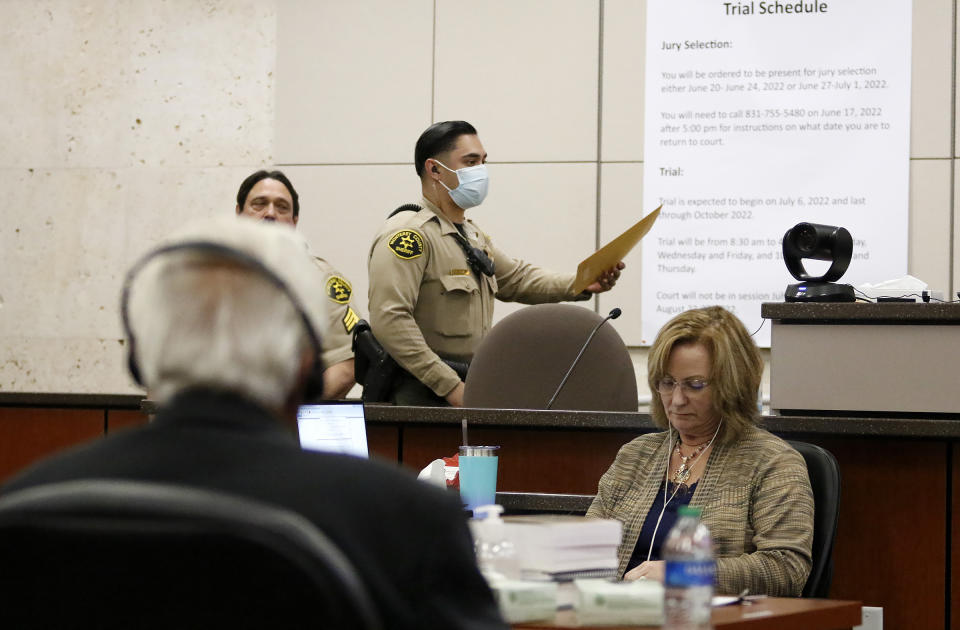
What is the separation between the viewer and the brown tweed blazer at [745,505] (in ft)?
6.96

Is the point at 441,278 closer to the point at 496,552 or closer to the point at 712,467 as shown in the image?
the point at 712,467

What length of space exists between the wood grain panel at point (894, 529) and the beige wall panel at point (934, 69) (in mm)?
2448

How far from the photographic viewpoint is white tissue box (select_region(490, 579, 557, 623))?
1.54m

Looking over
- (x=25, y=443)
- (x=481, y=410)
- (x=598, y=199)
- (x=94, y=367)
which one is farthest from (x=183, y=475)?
(x=94, y=367)

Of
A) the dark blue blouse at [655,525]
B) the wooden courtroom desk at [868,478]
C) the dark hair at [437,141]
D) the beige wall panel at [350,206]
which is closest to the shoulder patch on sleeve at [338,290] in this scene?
the dark hair at [437,141]

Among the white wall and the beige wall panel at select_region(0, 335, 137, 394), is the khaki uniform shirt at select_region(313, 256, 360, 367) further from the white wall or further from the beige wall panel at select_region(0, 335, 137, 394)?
the beige wall panel at select_region(0, 335, 137, 394)

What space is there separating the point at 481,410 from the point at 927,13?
287 cm

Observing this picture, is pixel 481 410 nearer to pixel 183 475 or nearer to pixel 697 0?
pixel 183 475

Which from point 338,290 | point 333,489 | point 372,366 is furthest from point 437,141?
point 333,489

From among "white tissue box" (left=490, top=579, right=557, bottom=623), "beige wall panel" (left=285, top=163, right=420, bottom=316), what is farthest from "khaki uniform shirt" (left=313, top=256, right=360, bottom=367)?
"white tissue box" (left=490, top=579, right=557, bottom=623)

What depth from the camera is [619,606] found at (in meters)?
1.52

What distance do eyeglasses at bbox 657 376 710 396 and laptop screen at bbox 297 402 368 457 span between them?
0.68 metres

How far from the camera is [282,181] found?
3.83 meters

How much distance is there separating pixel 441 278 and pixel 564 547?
2112 millimetres
